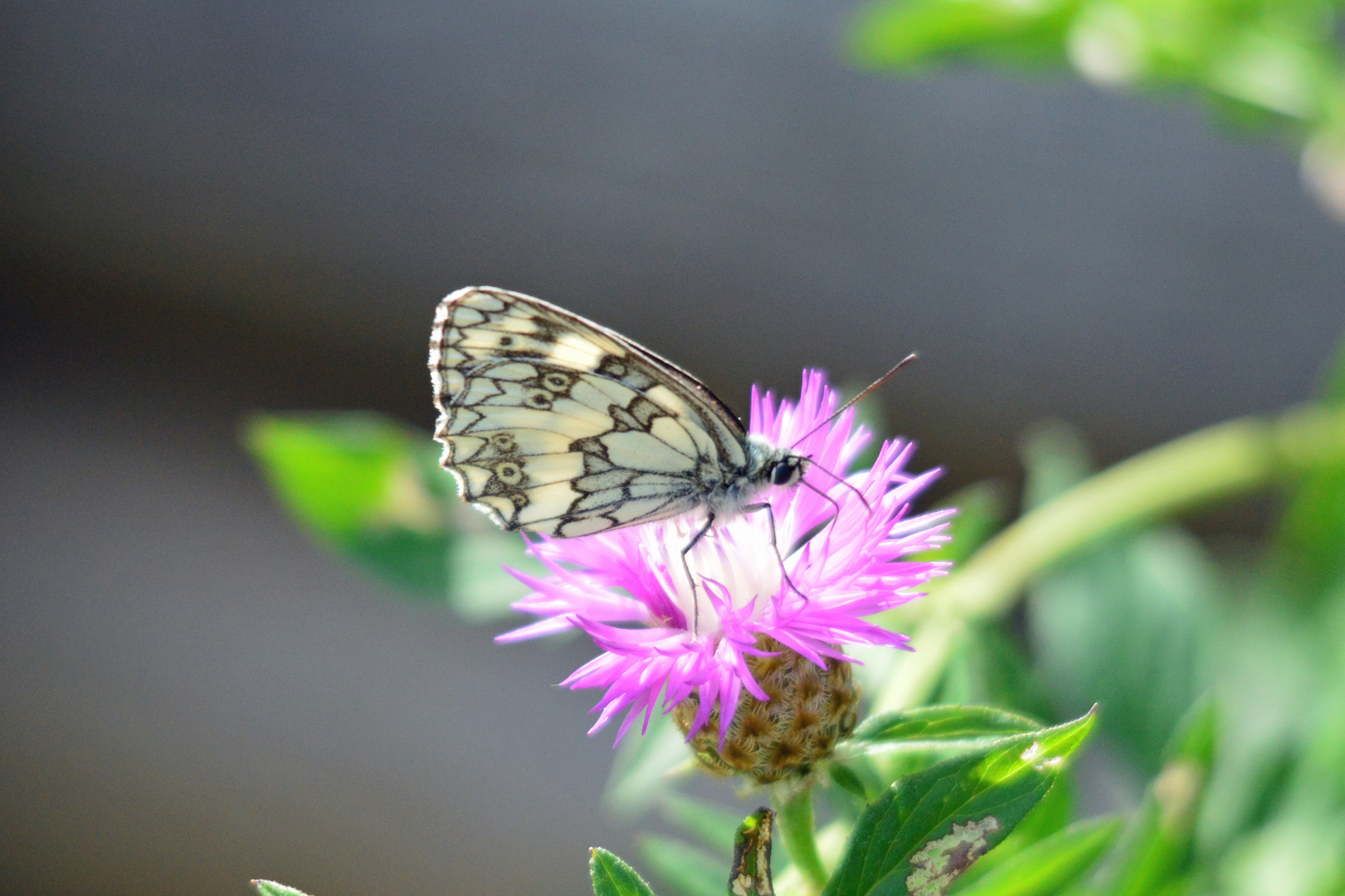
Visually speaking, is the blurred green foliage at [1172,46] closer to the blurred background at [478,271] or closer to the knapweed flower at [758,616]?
the knapweed flower at [758,616]

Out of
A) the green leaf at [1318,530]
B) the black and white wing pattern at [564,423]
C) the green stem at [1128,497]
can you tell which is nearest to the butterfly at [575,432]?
the black and white wing pattern at [564,423]

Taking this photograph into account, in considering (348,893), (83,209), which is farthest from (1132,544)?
(83,209)

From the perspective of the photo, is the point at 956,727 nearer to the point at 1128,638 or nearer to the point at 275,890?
the point at 275,890

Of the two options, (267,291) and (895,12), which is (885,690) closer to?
(895,12)

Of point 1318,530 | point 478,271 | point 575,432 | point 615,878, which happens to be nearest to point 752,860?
point 615,878

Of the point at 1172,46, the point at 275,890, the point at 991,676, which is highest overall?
the point at 1172,46
